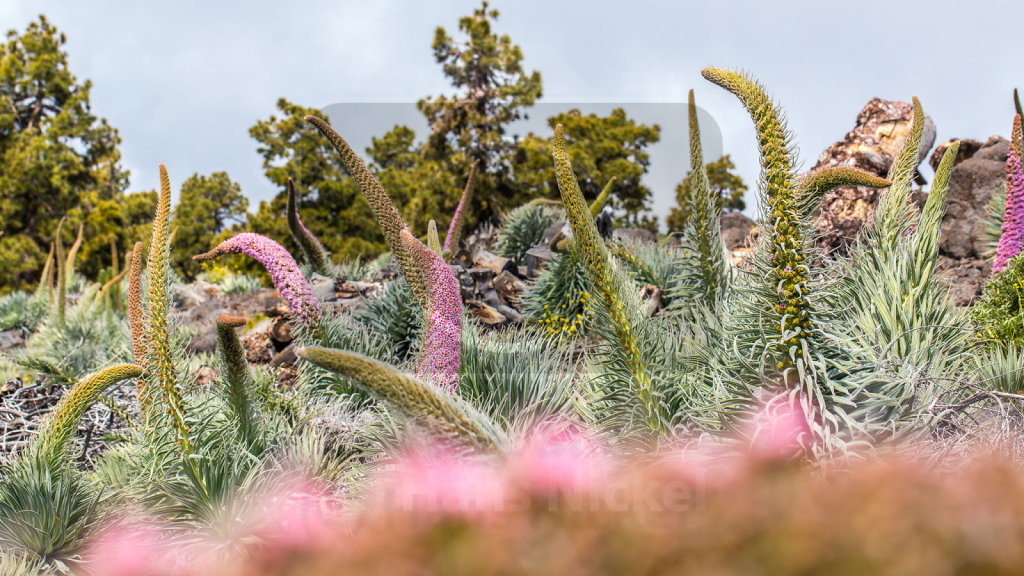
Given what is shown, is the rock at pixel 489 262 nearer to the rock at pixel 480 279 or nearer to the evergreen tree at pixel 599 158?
the rock at pixel 480 279

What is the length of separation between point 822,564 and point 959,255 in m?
8.60

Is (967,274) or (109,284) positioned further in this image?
(109,284)

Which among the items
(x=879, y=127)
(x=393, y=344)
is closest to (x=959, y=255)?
(x=879, y=127)

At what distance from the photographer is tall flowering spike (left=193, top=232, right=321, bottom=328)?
3.79m

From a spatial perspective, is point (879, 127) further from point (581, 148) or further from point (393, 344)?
point (581, 148)

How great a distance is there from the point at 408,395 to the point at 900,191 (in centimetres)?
380

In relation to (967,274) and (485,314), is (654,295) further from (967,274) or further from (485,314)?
(967,274)

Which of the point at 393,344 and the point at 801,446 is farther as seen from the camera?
the point at 393,344

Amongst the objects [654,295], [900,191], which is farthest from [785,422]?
[654,295]

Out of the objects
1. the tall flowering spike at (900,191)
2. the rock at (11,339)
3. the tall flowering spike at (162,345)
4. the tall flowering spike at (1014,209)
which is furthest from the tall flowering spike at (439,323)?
the rock at (11,339)

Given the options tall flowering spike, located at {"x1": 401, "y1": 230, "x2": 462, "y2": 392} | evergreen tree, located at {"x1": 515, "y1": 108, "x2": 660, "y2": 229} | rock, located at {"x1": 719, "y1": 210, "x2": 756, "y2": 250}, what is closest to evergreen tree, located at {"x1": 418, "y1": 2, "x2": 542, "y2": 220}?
evergreen tree, located at {"x1": 515, "y1": 108, "x2": 660, "y2": 229}

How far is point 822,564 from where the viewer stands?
2.35 ft

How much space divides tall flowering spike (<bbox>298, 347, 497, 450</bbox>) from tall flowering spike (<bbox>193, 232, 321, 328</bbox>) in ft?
7.45

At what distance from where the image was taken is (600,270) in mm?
2695
